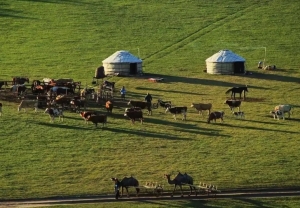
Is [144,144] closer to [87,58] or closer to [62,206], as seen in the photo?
[62,206]

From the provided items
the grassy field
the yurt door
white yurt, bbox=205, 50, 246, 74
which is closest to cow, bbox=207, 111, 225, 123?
the grassy field

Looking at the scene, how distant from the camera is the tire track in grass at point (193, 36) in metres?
84.2

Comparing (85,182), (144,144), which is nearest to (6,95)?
(144,144)

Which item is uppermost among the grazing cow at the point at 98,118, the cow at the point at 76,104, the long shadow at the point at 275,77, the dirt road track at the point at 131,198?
the long shadow at the point at 275,77

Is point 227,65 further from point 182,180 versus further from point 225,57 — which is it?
point 182,180

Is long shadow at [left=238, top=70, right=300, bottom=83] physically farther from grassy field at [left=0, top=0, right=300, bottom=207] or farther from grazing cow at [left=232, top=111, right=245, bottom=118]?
grazing cow at [left=232, top=111, right=245, bottom=118]

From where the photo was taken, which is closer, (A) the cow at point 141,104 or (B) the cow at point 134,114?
(B) the cow at point 134,114

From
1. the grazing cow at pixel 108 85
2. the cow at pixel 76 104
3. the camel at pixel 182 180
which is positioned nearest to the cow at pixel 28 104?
the cow at pixel 76 104

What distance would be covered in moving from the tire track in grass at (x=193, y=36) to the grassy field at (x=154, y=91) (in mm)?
93

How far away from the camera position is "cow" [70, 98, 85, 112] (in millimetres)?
62656

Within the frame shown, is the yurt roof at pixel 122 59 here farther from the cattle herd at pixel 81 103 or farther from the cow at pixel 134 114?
the cow at pixel 134 114

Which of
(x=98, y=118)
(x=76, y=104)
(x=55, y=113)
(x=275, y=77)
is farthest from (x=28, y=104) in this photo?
(x=275, y=77)

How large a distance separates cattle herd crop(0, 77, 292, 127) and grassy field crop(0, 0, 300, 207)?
62 cm

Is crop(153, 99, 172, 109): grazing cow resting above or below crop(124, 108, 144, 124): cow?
above
